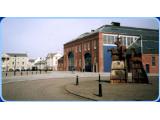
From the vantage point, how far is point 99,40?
742 centimetres

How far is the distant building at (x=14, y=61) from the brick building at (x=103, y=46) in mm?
1351

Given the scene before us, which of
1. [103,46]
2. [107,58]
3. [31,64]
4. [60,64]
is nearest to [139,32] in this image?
[103,46]

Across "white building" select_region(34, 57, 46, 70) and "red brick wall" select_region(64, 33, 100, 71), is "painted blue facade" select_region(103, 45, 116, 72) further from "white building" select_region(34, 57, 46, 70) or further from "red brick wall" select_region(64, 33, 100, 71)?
"white building" select_region(34, 57, 46, 70)

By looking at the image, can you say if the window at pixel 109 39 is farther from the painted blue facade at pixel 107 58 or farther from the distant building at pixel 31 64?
the distant building at pixel 31 64

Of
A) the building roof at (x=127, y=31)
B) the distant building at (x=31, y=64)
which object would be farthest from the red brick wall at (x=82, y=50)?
the distant building at (x=31, y=64)

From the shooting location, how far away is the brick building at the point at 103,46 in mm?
6671

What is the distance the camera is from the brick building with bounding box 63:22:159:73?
6.67 meters

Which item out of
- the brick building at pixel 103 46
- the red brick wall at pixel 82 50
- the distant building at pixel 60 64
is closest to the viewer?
the brick building at pixel 103 46

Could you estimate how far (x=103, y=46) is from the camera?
7438 millimetres

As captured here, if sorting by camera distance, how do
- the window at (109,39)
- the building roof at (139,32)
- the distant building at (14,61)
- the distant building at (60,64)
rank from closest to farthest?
the distant building at (14,61), the building roof at (139,32), the window at (109,39), the distant building at (60,64)

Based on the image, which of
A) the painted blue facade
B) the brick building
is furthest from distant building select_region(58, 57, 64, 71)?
the painted blue facade

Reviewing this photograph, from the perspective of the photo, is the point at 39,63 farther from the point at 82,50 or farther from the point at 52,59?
the point at 82,50

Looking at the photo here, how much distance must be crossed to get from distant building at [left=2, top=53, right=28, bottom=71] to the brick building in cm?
135
